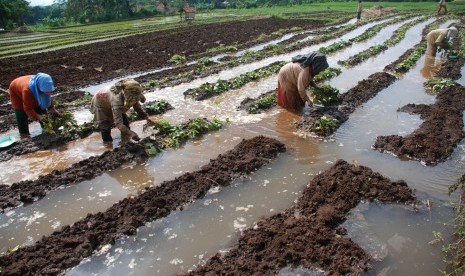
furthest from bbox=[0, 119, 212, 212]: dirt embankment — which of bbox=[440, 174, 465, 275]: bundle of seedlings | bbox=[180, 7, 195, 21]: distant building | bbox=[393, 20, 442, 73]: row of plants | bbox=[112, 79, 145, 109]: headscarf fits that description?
bbox=[180, 7, 195, 21]: distant building

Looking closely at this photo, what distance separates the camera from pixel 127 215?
5.00 metres

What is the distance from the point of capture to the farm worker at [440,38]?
14.1 meters

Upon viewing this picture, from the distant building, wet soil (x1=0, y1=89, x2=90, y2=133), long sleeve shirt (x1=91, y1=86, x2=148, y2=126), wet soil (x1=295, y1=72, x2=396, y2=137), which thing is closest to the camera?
long sleeve shirt (x1=91, y1=86, x2=148, y2=126)

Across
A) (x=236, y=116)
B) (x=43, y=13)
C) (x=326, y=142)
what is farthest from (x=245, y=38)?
(x=43, y=13)

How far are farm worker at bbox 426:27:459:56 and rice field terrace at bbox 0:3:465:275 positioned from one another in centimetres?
337

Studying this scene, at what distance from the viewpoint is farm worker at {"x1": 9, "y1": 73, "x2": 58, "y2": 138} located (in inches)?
284

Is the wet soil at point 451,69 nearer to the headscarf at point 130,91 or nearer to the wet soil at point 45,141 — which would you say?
the headscarf at point 130,91

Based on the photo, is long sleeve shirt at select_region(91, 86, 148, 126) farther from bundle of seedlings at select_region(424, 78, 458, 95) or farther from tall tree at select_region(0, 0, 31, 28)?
tall tree at select_region(0, 0, 31, 28)

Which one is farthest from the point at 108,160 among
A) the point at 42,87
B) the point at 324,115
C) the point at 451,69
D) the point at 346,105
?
the point at 451,69

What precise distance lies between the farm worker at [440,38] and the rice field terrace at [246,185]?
337 cm

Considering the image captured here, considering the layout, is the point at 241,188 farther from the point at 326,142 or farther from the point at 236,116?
the point at 236,116

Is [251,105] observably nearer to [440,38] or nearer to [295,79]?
[295,79]

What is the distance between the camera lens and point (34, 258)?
429 centimetres

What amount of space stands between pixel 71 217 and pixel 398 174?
521 cm
